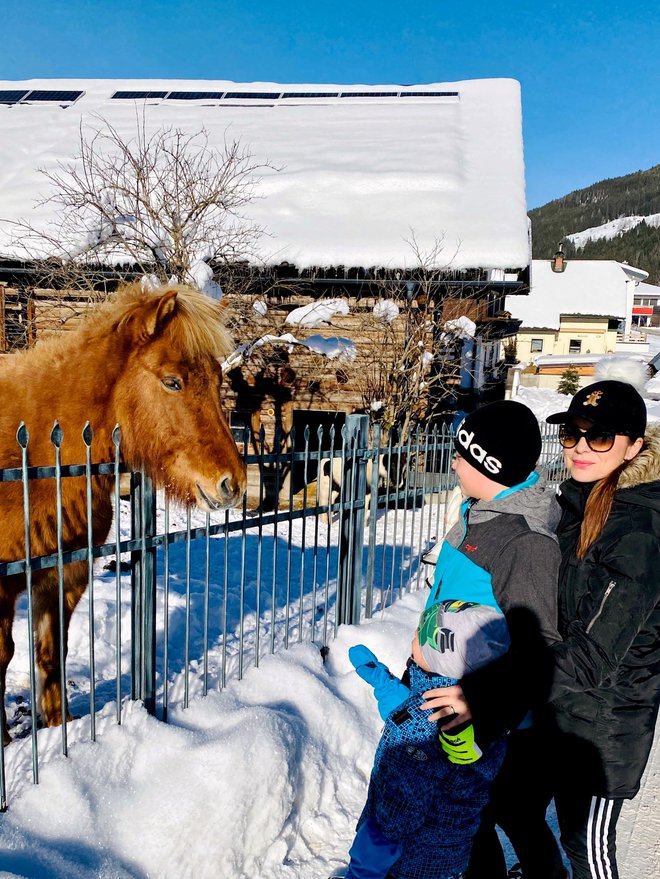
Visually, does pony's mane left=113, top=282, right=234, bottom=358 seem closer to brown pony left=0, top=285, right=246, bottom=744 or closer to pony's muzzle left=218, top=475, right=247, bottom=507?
brown pony left=0, top=285, right=246, bottom=744

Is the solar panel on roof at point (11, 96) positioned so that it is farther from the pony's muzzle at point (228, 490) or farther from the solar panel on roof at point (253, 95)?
the pony's muzzle at point (228, 490)

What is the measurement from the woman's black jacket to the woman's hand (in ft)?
0.91

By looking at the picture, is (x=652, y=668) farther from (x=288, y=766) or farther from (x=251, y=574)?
(x=251, y=574)

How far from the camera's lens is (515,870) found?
253 cm

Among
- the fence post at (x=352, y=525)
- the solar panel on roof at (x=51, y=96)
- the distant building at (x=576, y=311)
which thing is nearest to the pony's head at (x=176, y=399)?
the fence post at (x=352, y=525)

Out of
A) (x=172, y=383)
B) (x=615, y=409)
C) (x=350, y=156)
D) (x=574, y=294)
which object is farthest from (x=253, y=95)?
(x=574, y=294)

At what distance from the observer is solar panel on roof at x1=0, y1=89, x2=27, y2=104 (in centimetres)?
1720

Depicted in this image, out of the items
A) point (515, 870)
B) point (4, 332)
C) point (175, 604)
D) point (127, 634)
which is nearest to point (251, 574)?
point (175, 604)

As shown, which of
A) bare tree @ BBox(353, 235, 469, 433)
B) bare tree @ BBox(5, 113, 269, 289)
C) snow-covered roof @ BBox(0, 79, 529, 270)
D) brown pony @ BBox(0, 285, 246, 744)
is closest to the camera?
brown pony @ BBox(0, 285, 246, 744)

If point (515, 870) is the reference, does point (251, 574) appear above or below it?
below

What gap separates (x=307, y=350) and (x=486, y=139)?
706cm

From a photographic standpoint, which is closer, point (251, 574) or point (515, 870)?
point (515, 870)

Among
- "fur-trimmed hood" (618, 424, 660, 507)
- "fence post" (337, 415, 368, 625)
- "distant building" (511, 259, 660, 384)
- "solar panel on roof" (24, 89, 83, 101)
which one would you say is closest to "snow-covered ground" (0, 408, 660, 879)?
"fence post" (337, 415, 368, 625)

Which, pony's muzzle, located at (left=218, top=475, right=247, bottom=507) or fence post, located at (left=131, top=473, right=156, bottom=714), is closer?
pony's muzzle, located at (left=218, top=475, right=247, bottom=507)
